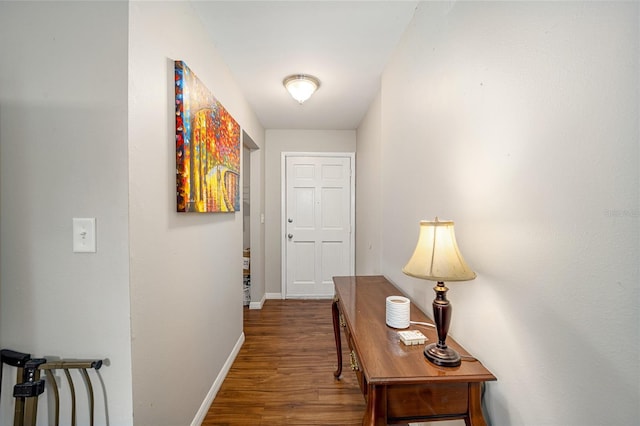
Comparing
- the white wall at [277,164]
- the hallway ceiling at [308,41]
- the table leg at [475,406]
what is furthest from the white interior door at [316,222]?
the table leg at [475,406]

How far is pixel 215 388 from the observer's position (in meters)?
1.76

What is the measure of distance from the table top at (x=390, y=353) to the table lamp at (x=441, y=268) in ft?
0.13

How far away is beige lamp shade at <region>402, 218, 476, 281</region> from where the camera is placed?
0.83 meters

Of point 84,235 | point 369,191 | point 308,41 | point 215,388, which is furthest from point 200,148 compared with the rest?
point 369,191

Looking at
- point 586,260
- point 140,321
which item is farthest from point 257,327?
point 586,260

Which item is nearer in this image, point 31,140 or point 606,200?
point 606,200

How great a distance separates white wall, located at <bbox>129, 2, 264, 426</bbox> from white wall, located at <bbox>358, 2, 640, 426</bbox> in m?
1.26

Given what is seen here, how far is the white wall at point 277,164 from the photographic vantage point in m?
3.55

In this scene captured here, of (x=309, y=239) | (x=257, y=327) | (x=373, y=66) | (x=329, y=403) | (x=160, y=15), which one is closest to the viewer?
(x=160, y=15)

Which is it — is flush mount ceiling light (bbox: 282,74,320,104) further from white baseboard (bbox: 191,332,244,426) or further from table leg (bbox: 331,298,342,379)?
white baseboard (bbox: 191,332,244,426)

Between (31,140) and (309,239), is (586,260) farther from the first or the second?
(309,239)

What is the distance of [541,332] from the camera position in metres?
0.69

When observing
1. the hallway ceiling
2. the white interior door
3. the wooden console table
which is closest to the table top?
the wooden console table

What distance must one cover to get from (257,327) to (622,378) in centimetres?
274
